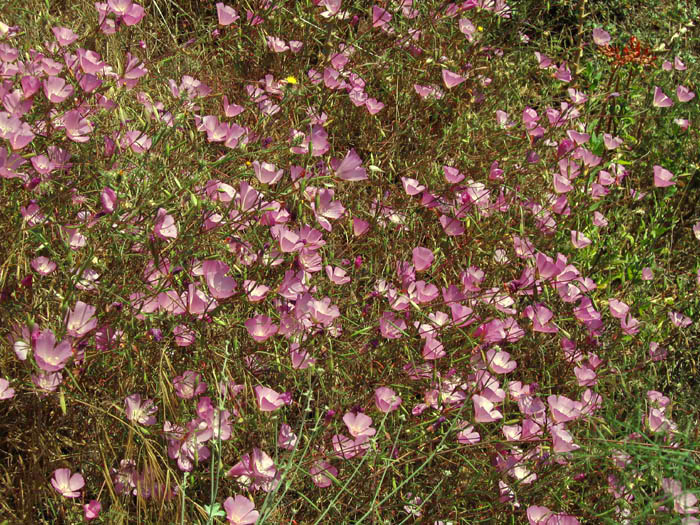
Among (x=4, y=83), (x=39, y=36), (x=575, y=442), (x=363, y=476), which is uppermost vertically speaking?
(x=4, y=83)

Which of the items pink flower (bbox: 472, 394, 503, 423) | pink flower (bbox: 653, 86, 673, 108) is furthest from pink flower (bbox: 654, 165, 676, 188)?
pink flower (bbox: 472, 394, 503, 423)

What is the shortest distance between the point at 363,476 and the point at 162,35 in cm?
207

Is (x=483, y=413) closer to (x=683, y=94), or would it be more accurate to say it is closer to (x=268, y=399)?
(x=268, y=399)

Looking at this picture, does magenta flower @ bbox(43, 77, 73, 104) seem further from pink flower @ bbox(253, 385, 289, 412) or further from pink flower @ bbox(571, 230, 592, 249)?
pink flower @ bbox(571, 230, 592, 249)

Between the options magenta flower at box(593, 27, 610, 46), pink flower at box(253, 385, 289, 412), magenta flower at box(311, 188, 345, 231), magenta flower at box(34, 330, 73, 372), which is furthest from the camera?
magenta flower at box(593, 27, 610, 46)

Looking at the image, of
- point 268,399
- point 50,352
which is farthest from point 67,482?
point 268,399

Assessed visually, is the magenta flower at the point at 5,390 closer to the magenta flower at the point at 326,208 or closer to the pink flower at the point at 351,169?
the magenta flower at the point at 326,208

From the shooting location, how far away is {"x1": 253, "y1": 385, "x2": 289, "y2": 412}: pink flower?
62.9 inches

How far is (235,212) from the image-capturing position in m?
2.05

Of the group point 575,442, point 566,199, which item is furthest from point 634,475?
point 566,199

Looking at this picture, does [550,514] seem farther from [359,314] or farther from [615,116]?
[615,116]

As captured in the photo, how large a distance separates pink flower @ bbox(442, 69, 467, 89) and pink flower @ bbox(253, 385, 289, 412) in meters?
1.56

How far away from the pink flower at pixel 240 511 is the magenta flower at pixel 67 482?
32 centimetres

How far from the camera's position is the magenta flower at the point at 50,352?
1.37 metres
